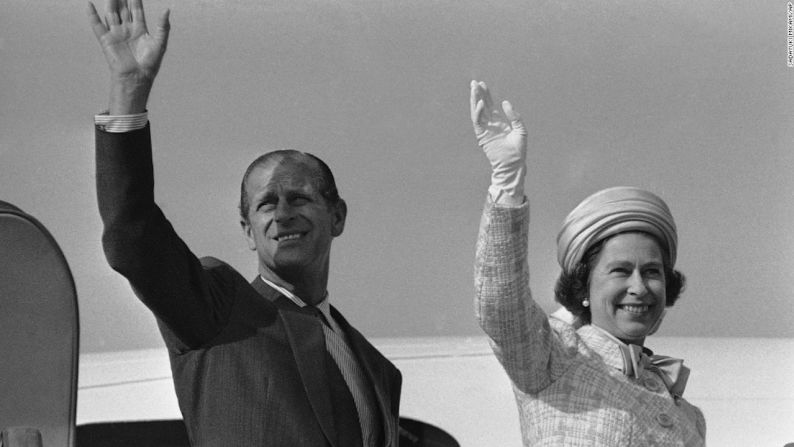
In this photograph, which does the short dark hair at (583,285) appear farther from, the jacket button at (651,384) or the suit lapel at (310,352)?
the suit lapel at (310,352)

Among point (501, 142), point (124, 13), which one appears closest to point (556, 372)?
point (501, 142)

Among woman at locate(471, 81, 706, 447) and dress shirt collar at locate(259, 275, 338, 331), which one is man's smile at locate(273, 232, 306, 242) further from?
woman at locate(471, 81, 706, 447)

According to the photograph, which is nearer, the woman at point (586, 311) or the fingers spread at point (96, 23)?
the fingers spread at point (96, 23)

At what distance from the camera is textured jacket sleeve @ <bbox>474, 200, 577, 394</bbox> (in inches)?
108

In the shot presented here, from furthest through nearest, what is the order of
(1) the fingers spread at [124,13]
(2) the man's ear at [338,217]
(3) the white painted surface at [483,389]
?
(3) the white painted surface at [483,389] < (2) the man's ear at [338,217] < (1) the fingers spread at [124,13]

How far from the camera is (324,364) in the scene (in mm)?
2848

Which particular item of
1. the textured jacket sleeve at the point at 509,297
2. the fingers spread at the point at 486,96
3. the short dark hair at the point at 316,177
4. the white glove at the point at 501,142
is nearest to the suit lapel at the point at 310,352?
the short dark hair at the point at 316,177

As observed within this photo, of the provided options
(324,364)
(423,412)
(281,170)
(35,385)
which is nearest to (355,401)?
(324,364)

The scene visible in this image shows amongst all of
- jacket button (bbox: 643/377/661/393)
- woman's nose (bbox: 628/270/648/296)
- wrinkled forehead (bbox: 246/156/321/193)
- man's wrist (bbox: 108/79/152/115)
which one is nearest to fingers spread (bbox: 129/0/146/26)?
man's wrist (bbox: 108/79/152/115)

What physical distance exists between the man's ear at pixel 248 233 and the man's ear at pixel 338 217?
0.20 meters

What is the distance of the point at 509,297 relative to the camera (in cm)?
278

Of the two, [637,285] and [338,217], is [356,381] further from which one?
[637,285]

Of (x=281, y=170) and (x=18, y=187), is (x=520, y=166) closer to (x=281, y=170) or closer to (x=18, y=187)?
(x=281, y=170)

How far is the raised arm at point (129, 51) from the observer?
2.56 metres
